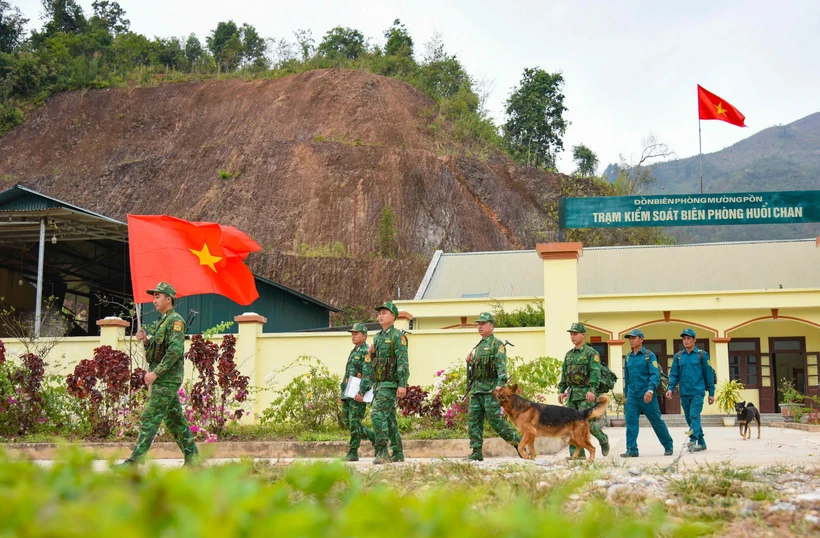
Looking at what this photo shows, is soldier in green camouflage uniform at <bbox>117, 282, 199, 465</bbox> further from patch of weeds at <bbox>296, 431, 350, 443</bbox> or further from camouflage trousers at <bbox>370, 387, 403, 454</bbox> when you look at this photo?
patch of weeds at <bbox>296, 431, 350, 443</bbox>

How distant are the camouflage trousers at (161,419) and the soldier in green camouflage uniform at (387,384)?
85.0 inches

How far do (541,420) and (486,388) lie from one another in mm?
769

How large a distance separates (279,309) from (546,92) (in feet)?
123

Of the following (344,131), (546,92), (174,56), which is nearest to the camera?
(344,131)

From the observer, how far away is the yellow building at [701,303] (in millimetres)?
24984

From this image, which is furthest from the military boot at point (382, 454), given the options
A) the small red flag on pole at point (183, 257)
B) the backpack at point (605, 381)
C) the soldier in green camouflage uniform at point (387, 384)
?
the small red flag on pole at point (183, 257)

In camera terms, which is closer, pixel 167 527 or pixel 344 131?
pixel 167 527

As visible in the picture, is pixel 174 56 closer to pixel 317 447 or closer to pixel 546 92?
pixel 546 92

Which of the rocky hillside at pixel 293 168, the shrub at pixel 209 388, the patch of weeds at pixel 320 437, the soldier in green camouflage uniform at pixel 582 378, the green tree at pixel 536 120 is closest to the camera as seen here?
the soldier in green camouflage uniform at pixel 582 378

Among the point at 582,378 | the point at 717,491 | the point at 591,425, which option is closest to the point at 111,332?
the point at 582,378

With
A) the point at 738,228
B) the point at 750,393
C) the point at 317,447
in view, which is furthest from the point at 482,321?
the point at 738,228

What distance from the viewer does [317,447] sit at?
12.2 m

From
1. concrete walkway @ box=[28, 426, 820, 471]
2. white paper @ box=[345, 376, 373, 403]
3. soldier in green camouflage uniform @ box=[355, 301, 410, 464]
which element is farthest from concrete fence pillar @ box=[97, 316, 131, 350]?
soldier in green camouflage uniform @ box=[355, 301, 410, 464]

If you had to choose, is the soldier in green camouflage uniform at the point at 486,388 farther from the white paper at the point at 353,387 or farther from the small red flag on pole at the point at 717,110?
the small red flag on pole at the point at 717,110
